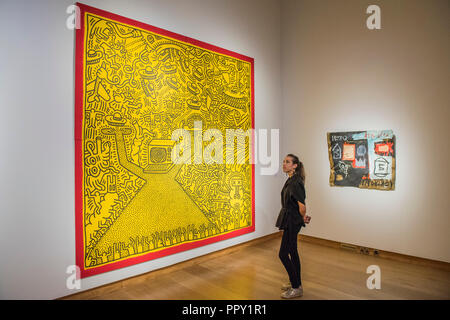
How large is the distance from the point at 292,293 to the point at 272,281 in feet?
1.47

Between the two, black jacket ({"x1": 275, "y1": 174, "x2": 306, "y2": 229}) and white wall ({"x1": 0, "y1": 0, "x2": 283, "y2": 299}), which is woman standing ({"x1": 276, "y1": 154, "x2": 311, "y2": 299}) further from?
white wall ({"x1": 0, "y1": 0, "x2": 283, "y2": 299})

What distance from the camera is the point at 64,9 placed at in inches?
108

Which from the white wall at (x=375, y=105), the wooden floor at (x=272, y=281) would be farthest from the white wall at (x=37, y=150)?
the white wall at (x=375, y=105)

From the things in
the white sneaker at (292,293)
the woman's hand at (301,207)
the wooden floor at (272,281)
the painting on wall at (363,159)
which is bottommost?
the wooden floor at (272,281)

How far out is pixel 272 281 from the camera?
326 centimetres

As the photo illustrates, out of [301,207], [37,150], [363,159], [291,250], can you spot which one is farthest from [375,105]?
[37,150]

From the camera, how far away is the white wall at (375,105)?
358 centimetres

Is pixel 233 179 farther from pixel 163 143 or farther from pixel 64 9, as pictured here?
pixel 64 9

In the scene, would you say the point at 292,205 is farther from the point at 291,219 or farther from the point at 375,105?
the point at 375,105

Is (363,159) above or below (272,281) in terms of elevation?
above

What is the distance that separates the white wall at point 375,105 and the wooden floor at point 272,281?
499 mm

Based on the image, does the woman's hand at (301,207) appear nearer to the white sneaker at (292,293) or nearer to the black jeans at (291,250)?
the black jeans at (291,250)
